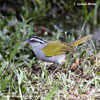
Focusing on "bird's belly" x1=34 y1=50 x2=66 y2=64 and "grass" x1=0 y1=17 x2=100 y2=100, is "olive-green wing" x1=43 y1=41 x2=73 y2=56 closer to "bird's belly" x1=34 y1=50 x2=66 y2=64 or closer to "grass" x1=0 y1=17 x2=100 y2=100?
"bird's belly" x1=34 y1=50 x2=66 y2=64

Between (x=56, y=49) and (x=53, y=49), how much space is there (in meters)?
0.06

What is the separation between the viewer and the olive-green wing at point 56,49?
19.5ft

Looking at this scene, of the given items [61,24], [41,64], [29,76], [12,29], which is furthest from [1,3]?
[29,76]

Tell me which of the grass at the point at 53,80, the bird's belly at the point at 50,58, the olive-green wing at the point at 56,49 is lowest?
the grass at the point at 53,80

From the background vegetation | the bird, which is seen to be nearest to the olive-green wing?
the bird

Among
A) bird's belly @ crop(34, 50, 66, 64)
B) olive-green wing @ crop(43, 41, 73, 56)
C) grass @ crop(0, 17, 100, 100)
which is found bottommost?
grass @ crop(0, 17, 100, 100)

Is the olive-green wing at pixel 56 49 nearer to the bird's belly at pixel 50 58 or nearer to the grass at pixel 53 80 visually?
the bird's belly at pixel 50 58

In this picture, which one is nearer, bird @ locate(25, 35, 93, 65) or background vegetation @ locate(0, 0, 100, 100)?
background vegetation @ locate(0, 0, 100, 100)

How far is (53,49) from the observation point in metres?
6.09

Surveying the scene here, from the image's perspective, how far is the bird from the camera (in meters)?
5.94

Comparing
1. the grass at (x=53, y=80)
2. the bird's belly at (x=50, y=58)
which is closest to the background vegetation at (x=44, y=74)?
the grass at (x=53, y=80)

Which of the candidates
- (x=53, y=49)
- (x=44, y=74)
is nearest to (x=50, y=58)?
(x=53, y=49)

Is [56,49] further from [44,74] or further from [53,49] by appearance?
[44,74]

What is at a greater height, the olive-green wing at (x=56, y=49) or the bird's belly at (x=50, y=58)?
the olive-green wing at (x=56, y=49)
